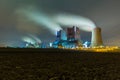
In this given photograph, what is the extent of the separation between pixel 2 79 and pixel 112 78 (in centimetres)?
2178

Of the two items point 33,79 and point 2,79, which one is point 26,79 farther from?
point 2,79

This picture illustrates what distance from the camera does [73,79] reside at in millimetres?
53688

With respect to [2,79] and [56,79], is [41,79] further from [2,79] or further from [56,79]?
[2,79]

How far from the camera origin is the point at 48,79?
53.3 meters

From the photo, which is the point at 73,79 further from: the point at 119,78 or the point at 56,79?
the point at 119,78

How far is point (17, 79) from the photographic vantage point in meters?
53.1

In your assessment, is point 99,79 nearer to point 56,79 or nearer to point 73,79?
point 73,79

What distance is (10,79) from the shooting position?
52.7m

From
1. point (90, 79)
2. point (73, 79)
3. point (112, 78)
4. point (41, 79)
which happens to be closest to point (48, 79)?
point (41, 79)

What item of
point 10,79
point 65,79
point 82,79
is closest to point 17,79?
point 10,79

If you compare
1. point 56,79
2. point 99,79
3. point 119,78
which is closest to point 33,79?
point 56,79

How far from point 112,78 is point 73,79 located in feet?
25.9

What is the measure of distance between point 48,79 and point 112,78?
1288 cm

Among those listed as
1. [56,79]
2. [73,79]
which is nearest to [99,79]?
[73,79]
